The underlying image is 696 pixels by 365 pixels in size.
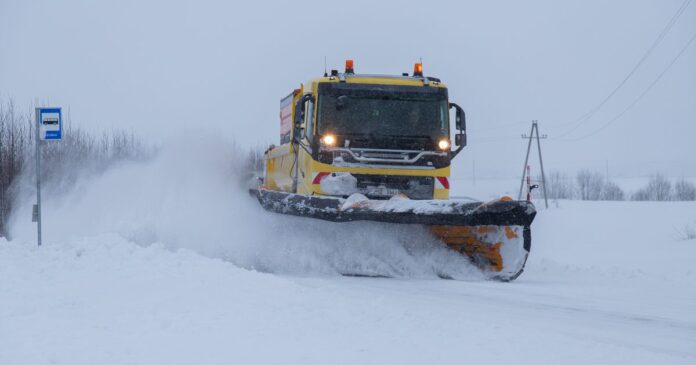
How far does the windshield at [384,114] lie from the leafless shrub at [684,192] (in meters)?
45.3

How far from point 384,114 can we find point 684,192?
4817 cm

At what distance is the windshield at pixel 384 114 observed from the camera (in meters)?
10.5

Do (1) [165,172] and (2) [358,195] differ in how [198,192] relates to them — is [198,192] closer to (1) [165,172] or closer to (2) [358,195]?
(1) [165,172]

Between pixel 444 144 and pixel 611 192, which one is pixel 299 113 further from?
pixel 611 192

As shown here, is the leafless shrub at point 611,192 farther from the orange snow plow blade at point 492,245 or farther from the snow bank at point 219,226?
the orange snow plow blade at point 492,245

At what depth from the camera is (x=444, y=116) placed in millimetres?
10852

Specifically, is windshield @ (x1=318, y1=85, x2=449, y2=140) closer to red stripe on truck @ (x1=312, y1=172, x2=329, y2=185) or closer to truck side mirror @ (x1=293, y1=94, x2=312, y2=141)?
truck side mirror @ (x1=293, y1=94, x2=312, y2=141)

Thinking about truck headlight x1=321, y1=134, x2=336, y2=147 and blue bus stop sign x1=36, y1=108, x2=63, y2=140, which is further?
blue bus stop sign x1=36, y1=108, x2=63, y2=140

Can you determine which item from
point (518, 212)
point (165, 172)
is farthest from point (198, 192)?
point (518, 212)

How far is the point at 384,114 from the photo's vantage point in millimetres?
10633

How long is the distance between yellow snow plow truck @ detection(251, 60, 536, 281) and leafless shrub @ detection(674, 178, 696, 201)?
149 feet

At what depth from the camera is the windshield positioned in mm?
10500

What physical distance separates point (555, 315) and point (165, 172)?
342 inches

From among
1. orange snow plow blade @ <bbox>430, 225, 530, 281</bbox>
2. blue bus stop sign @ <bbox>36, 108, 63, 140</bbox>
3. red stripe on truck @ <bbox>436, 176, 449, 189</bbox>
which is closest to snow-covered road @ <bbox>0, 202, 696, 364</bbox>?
orange snow plow blade @ <bbox>430, 225, 530, 281</bbox>
